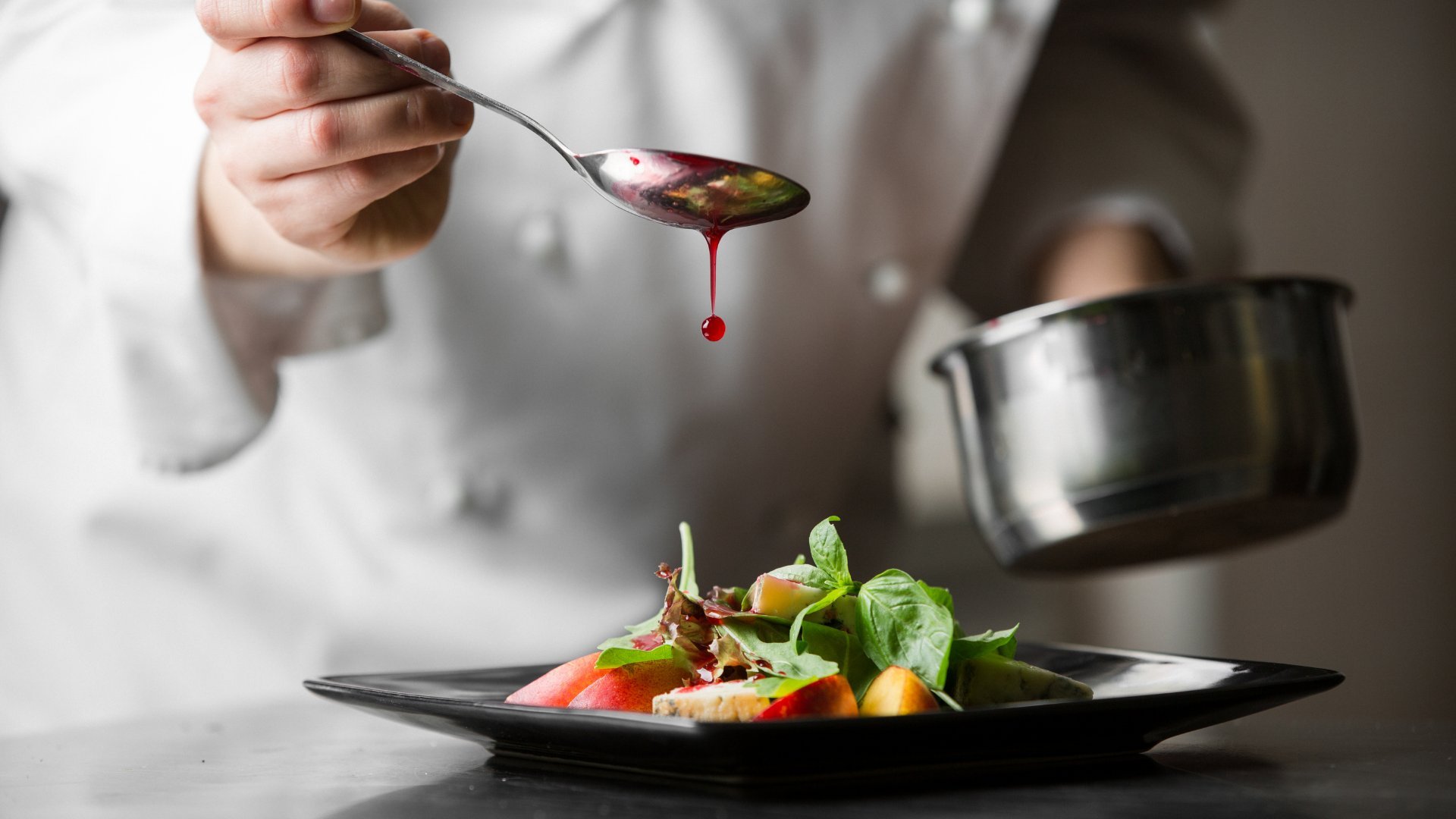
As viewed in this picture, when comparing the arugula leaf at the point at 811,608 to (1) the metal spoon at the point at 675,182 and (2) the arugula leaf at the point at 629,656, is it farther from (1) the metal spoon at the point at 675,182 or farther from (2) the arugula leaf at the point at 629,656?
(1) the metal spoon at the point at 675,182

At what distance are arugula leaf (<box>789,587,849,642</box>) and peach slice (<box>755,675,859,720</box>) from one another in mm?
28

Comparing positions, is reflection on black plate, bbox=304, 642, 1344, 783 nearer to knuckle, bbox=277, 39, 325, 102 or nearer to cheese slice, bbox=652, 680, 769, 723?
cheese slice, bbox=652, 680, 769, 723

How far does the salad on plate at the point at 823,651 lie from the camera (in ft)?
1.43

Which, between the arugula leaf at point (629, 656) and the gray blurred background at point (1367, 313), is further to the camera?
the gray blurred background at point (1367, 313)

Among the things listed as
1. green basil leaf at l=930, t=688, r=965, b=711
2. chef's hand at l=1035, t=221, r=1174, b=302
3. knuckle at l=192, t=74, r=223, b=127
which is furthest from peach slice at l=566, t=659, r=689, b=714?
chef's hand at l=1035, t=221, r=1174, b=302

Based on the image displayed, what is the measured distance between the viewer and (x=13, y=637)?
123cm

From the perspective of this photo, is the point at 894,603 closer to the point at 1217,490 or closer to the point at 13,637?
the point at 1217,490

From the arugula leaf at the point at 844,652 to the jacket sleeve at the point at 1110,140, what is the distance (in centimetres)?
100

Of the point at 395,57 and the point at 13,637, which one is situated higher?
the point at 395,57

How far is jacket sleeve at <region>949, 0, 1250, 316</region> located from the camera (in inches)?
55.1

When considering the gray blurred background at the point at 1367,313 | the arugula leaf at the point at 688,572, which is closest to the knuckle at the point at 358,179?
the arugula leaf at the point at 688,572

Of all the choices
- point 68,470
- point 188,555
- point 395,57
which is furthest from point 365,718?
point 68,470

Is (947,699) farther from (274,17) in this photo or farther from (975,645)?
(274,17)

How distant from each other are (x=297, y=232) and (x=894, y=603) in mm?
433
